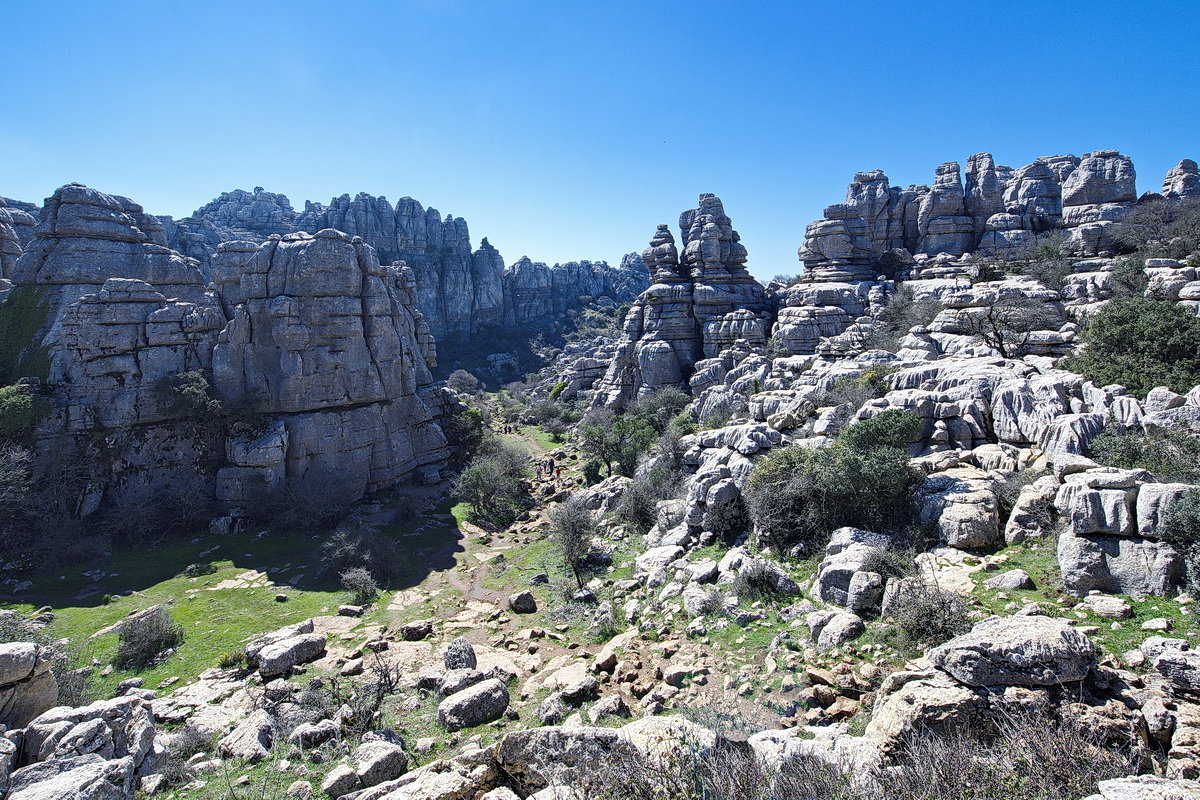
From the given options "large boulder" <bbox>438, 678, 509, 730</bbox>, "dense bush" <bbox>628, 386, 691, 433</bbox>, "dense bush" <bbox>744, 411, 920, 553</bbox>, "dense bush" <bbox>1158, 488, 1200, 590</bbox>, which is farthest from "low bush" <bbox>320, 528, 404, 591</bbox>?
"dense bush" <bbox>1158, 488, 1200, 590</bbox>

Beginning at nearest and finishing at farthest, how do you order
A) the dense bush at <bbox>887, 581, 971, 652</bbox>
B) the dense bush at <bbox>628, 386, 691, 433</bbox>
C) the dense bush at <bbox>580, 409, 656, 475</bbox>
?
the dense bush at <bbox>887, 581, 971, 652</bbox> → the dense bush at <bbox>580, 409, 656, 475</bbox> → the dense bush at <bbox>628, 386, 691, 433</bbox>

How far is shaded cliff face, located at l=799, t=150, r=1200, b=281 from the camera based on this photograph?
37.0 meters

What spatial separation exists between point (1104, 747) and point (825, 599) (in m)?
5.12

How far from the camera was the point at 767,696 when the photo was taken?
813 cm

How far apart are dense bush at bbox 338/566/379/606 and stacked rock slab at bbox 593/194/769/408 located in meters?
23.2

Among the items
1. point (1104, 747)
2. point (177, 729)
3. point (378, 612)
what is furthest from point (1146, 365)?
point (177, 729)

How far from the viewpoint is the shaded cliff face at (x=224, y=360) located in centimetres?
2338

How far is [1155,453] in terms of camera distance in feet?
35.5

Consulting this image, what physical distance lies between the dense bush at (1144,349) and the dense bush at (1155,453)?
3.10m

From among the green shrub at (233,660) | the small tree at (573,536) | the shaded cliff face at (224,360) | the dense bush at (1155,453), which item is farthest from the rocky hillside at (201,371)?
the dense bush at (1155,453)

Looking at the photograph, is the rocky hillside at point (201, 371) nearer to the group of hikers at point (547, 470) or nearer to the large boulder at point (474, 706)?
the group of hikers at point (547, 470)

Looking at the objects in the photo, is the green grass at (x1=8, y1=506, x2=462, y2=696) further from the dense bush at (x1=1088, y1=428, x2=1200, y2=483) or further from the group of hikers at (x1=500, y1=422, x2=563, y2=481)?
the dense bush at (x1=1088, y1=428, x2=1200, y2=483)

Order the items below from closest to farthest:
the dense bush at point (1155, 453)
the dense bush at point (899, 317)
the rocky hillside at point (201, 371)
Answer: the dense bush at point (1155, 453), the rocky hillside at point (201, 371), the dense bush at point (899, 317)

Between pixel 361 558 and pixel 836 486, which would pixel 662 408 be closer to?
pixel 361 558
